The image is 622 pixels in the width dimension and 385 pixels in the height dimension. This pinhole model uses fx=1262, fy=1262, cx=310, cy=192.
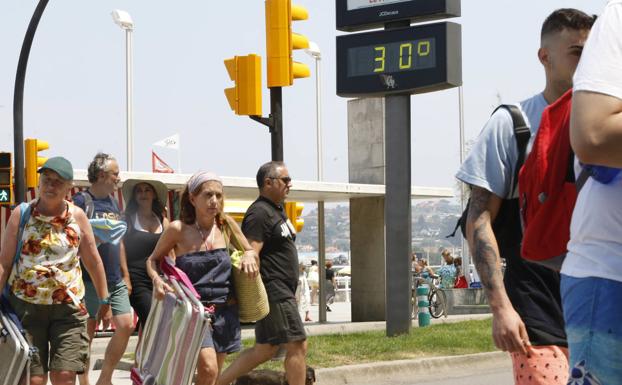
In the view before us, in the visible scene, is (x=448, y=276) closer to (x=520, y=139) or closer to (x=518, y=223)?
(x=518, y=223)

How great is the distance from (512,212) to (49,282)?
3406 millimetres

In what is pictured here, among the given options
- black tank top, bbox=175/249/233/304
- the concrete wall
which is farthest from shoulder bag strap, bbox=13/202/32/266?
the concrete wall

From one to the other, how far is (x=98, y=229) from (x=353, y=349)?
15.8ft

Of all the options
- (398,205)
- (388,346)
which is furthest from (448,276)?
(388,346)

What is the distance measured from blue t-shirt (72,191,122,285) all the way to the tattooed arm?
4.87 metres

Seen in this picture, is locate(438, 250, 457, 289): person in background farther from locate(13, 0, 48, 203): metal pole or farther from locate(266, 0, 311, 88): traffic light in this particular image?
locate(266, 0, 311, 88): traffic light

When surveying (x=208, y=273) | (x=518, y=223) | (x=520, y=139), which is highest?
(x=520, y=139)

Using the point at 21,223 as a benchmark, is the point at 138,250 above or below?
below

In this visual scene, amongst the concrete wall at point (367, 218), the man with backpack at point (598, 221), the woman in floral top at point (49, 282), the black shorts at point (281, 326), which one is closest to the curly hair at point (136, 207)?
the black shorts at point (281, 326)

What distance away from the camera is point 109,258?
9.00m

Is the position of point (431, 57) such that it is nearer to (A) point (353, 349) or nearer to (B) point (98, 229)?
(A) point (353, 349)

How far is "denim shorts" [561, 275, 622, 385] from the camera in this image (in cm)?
299

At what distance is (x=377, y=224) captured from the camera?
24.2m

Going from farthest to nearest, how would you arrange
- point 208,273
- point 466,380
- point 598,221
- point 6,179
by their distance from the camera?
1. point 6,179
2. point 466,380
3. point 208,273
4. point 598,221
